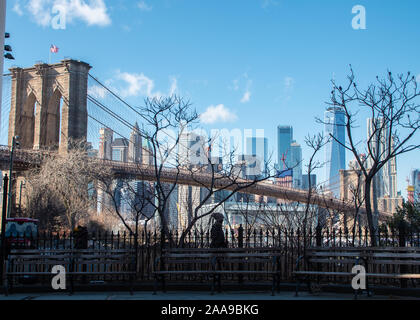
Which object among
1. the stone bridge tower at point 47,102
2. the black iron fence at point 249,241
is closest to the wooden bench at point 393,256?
the black iron fence at point 249,241

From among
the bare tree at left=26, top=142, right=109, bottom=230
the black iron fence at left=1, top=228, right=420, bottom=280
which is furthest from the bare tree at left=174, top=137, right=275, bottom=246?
the bare tree at left=26, top=142, right=109, bottom=230

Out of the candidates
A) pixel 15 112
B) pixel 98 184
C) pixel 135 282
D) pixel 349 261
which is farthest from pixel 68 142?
pixel 349 261

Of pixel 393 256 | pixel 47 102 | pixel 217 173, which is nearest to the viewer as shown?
pixel 393 256

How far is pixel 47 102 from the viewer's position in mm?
57531

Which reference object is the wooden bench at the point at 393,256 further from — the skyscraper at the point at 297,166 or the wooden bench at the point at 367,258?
the skyscraper at the point at 297,166

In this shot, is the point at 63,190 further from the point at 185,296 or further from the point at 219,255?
the point at 185,296

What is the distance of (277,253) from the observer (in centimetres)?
999

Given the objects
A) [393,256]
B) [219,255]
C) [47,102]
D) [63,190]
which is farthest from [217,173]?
[47,102]

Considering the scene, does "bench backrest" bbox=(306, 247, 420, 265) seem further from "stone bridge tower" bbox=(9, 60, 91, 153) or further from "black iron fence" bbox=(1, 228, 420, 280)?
"stone bridge tower" bbox=(9, 60, 91, 153)

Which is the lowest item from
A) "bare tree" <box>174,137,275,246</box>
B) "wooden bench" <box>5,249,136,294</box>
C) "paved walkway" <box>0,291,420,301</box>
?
"paved walkway" <box>0,291,420,301</box>

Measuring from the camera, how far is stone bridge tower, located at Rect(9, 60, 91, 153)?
2088 inches

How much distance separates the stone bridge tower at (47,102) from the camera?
53.0 metres
